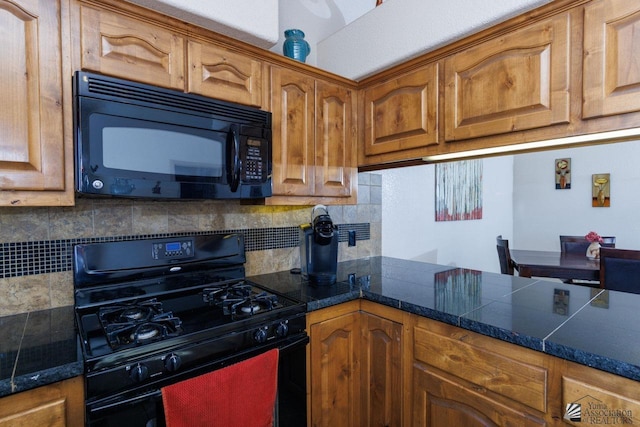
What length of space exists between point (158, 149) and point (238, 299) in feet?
2.25

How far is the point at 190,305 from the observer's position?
4.65 ft

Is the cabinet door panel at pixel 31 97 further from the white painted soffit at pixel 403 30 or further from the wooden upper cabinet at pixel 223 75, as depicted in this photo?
the white painted soffit at pixel 403 30

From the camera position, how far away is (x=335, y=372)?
5.06 ft

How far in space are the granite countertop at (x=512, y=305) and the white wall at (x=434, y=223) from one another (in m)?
0.79

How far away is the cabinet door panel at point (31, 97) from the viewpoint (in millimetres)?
1046

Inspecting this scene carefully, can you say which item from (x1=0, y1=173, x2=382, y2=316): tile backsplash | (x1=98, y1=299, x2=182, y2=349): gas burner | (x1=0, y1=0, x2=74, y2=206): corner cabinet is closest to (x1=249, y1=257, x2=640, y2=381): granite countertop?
(x1=0, y1=173, x2=382, y2=316): tile backsplash

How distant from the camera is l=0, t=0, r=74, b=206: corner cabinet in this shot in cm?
105

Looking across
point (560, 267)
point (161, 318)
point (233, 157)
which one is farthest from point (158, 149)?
point (560, 267)

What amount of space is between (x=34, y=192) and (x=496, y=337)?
1630 millimetres

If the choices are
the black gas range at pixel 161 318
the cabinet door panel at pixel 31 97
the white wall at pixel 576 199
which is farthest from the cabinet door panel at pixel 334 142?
the white wall at pixel 576 199

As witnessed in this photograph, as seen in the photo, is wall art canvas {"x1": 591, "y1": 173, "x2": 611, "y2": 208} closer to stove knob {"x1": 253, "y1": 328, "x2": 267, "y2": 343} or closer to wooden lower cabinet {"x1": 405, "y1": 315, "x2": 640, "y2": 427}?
wooden lower cabinet {"x1": 405, "y1": 315, "x2": 640, "y2": 427}

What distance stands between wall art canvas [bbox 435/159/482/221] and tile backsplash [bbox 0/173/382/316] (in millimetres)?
1897

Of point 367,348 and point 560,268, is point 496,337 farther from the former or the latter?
point 560,268

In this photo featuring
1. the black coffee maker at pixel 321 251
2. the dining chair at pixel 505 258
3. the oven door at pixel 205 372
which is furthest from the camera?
the dining chair at pixel 505 258
